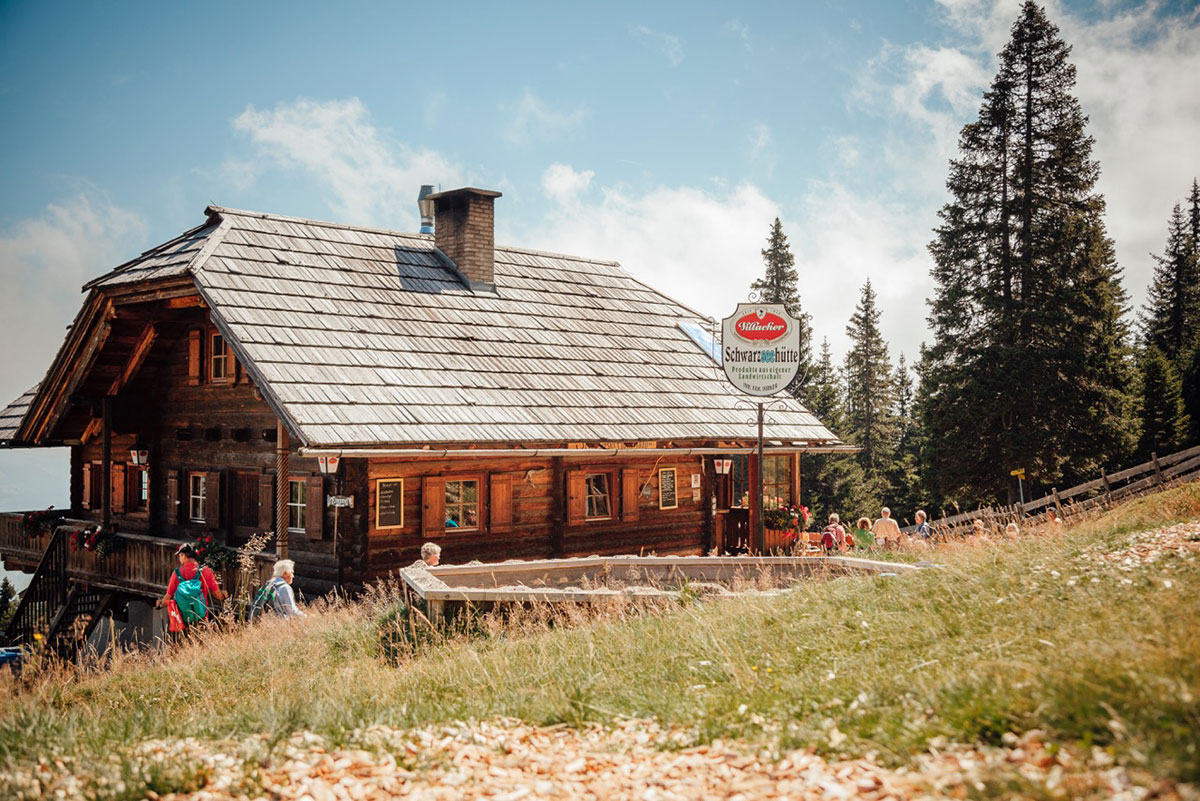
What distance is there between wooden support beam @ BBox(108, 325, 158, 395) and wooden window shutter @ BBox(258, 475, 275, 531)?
4.31 metres

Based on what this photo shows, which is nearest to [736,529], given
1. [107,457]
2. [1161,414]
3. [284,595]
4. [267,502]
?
[267,502]

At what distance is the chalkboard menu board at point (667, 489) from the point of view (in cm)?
1956

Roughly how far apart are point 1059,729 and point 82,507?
904 inches

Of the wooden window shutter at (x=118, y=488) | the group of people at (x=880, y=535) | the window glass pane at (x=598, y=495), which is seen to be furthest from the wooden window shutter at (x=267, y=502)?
the group of people at (x=880, y=535)

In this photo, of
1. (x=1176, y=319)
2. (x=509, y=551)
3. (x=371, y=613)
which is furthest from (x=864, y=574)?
(x=1176, y=319)

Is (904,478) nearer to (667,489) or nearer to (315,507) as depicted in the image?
(667,489)

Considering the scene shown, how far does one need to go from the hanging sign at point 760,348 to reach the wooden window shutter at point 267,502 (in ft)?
27.1

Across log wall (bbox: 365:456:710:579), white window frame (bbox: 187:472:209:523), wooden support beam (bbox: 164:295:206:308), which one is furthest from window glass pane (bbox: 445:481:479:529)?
white window frame (bbox: 187:472:209:523)

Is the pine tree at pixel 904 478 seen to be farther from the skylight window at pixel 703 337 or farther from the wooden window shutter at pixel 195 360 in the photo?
the wooden window shutter at pixel 195 360

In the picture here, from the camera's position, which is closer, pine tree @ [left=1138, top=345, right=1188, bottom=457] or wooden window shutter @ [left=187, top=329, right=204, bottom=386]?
wooden window shutter @ [left=187, top=329, right=204, bottom=386]

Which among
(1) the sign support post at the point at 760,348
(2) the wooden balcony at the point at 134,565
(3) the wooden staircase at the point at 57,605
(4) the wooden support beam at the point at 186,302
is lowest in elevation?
(3) the wooden staircase at the point at 57,605

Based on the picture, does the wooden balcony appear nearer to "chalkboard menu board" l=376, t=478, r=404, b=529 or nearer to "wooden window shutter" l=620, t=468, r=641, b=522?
"chalkboard menu board" l=376, t=478, r=404, b=529

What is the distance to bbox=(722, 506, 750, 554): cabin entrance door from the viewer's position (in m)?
21.0

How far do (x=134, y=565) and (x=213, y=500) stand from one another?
6.02ft
